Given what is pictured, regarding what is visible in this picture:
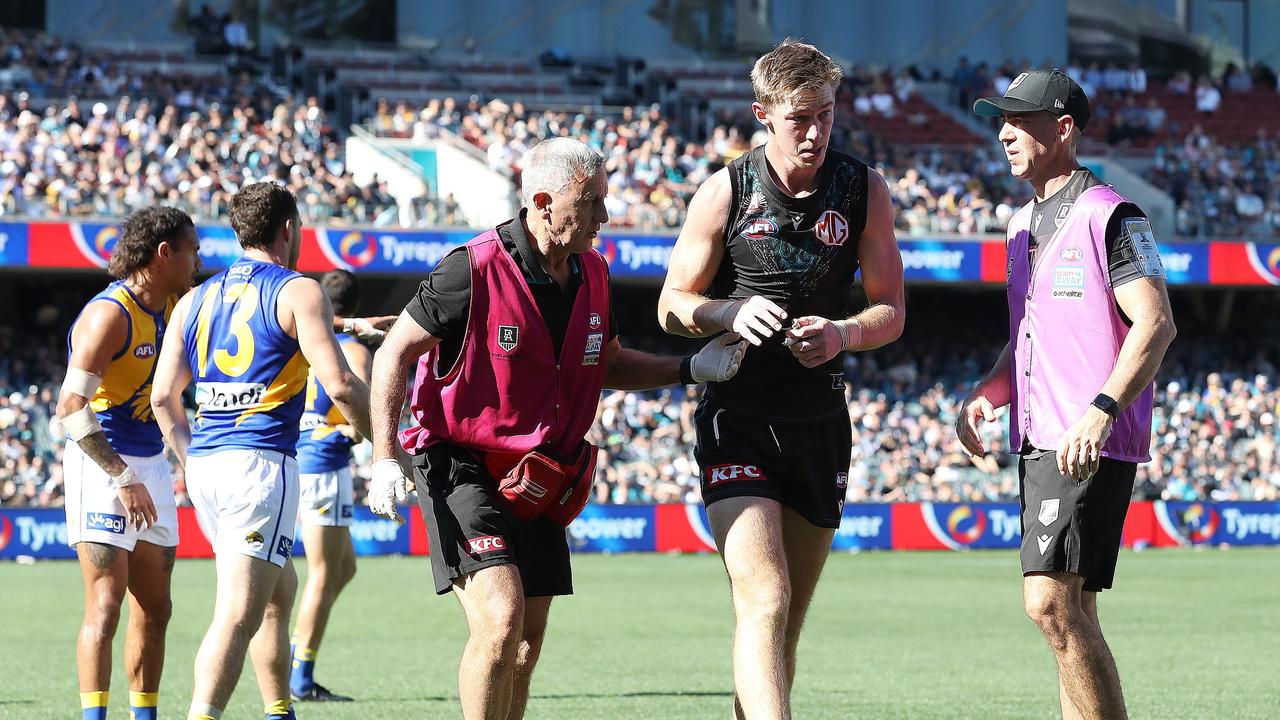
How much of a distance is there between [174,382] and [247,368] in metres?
0.44

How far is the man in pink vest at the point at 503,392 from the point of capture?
557 cm

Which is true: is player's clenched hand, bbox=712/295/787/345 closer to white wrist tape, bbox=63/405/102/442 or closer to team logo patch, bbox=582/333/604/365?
team logo patch, bbox=582/333/604/365

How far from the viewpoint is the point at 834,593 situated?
17.5 metres

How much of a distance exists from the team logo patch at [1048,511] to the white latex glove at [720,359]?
1187 millimetres

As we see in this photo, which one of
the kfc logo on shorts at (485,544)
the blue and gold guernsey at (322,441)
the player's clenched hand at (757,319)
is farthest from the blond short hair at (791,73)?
the blue and gold guernsey at (322,441)

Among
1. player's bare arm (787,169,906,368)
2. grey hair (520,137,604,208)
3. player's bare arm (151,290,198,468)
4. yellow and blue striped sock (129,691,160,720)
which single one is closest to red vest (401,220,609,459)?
grey hair (520,137,604,208)

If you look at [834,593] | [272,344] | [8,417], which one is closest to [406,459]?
[272,344]

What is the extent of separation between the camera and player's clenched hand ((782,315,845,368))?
18.0 feet

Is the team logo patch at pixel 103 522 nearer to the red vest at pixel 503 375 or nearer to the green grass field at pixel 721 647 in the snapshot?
the green grass field at pixel 721 647

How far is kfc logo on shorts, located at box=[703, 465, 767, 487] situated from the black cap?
154 centimetres

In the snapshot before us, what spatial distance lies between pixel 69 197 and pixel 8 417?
3.65 meters

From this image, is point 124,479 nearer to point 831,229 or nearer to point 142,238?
point 142,238

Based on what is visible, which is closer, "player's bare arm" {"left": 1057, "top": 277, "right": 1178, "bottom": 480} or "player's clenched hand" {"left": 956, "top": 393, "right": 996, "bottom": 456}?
"player's bare arm" {"left": 1057, "top": 277, "right": 1178, "bottom": 480}

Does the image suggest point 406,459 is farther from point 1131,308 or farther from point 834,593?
point 834,593
